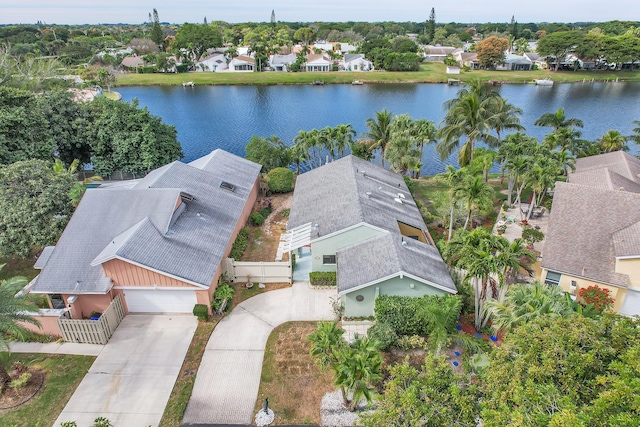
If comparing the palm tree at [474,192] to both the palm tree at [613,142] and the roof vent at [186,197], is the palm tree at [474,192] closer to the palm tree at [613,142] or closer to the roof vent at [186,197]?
the roof vent at [186,197]

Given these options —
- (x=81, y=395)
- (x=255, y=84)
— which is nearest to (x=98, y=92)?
(x=255, y=84)

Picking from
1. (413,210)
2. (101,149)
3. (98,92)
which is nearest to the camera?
(413,210)

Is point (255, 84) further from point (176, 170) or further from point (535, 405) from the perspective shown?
point (535, 405)

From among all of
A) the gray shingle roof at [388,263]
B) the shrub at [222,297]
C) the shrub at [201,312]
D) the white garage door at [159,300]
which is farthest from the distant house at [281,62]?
the shrub at [201,312]

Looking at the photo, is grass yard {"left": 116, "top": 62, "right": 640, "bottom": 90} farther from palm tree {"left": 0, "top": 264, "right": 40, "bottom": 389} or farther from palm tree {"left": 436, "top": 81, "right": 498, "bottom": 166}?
palm tree {"left": 0, "top": 264, "right": 40, "bottom": 389}

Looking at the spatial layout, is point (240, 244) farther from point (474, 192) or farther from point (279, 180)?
point (474, 192)
